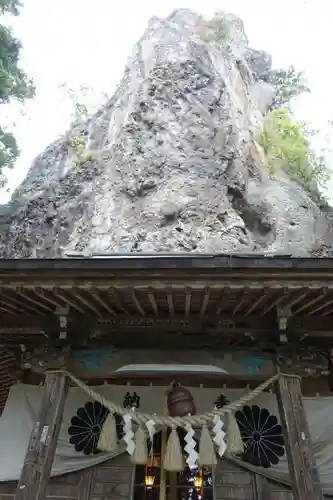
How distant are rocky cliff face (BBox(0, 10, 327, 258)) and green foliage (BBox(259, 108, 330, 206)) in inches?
42.3

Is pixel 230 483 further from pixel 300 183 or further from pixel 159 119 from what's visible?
pixel 300 183

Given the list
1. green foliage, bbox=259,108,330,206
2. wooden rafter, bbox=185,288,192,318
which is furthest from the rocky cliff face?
wooden rafter, bbox=185,288,192,318

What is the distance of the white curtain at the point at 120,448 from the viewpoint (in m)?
5.40

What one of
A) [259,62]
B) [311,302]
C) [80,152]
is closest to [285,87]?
[259,62]

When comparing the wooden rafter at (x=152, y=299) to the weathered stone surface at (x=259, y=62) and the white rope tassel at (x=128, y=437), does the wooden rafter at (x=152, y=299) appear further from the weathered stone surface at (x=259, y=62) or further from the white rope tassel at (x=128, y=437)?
the weathered stone surface at (x=259, y=62)

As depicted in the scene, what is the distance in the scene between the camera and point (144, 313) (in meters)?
4.77

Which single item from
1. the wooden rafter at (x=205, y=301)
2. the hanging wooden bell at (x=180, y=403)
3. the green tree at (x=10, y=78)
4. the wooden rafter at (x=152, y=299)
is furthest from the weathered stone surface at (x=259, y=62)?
the hanging wooden bell at (x=180, y=403)

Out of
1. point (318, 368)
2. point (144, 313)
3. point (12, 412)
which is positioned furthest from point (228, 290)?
point (12, 412)

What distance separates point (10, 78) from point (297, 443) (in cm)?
1423

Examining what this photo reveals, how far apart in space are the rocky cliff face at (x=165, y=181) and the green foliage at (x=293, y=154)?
107 cm

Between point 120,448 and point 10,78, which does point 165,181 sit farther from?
point 120,448

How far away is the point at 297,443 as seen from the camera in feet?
13.8

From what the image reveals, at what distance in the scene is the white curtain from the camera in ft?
17.7

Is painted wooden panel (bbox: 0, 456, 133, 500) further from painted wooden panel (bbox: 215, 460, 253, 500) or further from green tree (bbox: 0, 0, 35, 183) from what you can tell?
green tree (bbox: 0, 0, 35, 183)
